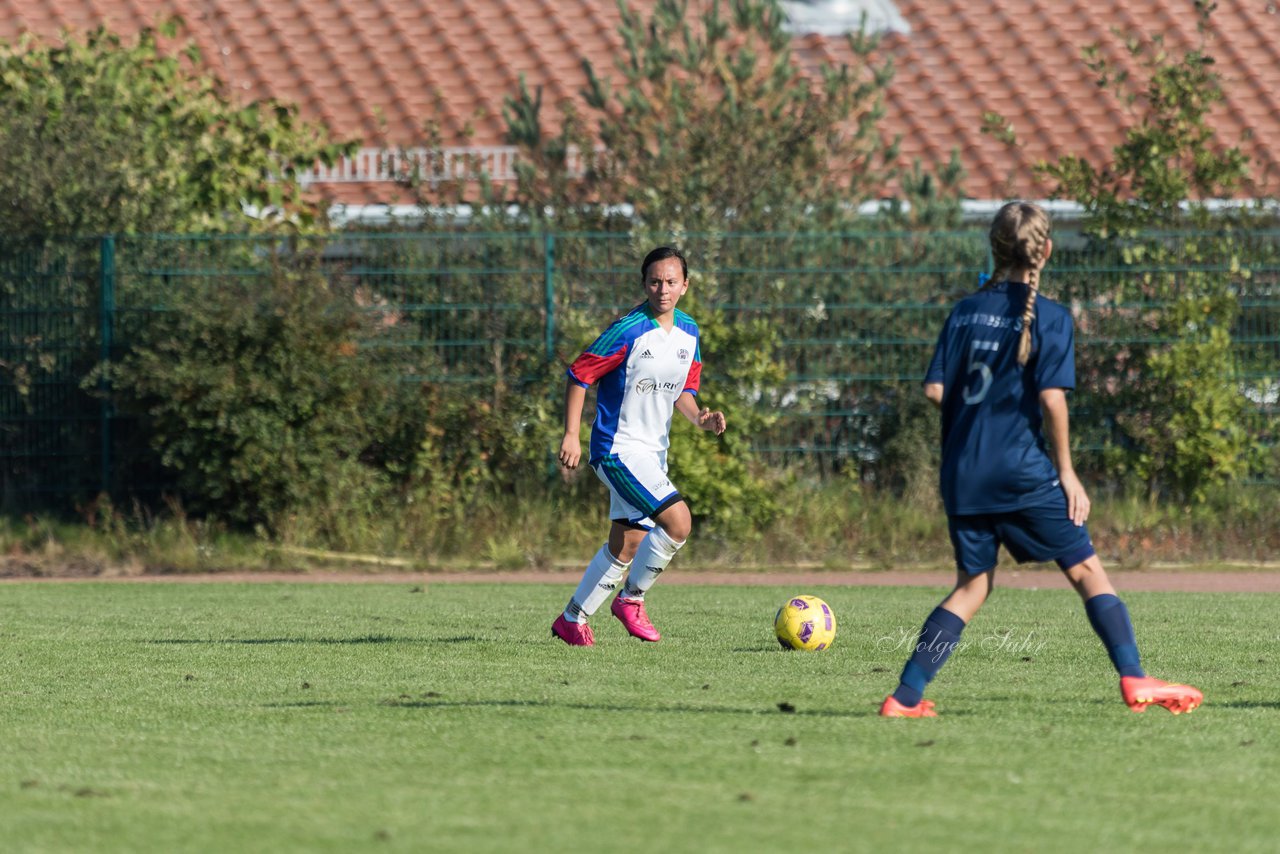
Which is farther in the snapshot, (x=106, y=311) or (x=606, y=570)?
(x=106, y=311)

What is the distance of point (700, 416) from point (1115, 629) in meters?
2.89

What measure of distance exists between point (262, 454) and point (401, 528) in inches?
45.2

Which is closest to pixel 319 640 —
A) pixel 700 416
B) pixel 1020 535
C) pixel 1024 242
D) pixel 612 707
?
pixel 700 416

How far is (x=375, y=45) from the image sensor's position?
21578mm

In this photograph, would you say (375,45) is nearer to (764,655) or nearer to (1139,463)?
(1139,463)

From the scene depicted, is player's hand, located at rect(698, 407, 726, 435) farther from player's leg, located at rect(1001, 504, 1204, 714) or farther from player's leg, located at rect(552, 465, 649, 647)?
player's leg, located at rect(1001, 504, 1204, 714)

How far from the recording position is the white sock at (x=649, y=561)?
28.2 ft

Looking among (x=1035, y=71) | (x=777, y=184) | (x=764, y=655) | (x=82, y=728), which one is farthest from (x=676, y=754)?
(x=1035, y=71)

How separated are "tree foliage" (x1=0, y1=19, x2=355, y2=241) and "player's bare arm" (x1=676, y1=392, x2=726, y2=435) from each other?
6.97 metres

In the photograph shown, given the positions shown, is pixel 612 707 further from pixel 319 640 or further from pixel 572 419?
pixel 319 640

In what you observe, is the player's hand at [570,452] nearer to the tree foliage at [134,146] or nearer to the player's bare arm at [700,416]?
the player's bare arm at [700,416]

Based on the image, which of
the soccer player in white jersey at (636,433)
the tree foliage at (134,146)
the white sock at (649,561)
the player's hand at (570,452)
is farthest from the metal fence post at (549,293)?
the player's hand at (570,452)

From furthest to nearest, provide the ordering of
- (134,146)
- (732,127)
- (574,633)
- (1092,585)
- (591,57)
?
(591,57) → (732,127) → (134,146) → (574,633) → (1092,585)

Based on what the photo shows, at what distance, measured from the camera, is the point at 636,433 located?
8.57m
